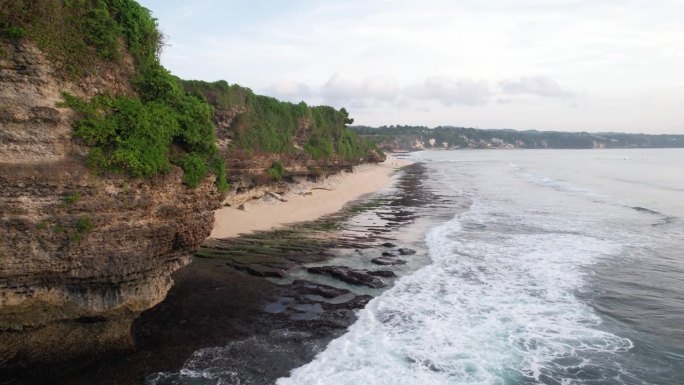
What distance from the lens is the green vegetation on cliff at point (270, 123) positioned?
2922 centimetres

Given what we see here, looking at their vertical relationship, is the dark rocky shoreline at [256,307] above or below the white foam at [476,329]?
above

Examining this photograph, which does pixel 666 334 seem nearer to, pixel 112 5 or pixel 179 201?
pixel 179 201

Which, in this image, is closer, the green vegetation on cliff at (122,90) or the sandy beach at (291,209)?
the green vegetation on cliff at (122,90)

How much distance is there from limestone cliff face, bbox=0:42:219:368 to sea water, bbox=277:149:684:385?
527cm

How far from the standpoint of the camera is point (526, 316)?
42.5 feet

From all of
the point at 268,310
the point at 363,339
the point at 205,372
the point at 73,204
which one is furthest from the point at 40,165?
the point at 363,339

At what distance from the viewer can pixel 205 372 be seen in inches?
371

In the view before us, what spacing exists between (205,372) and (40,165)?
19.7 ft

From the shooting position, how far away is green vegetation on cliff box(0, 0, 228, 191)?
971cm

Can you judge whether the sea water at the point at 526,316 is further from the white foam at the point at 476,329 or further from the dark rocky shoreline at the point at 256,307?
the dark rocky shoreline at the point at 256,307

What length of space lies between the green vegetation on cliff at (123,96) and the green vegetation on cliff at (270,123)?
26.1ft

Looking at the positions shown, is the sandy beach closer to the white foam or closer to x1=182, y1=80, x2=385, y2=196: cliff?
x1=182, y1=80, x2=385, y2=196: cliff

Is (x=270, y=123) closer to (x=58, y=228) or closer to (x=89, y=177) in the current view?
(x=89, y=177)

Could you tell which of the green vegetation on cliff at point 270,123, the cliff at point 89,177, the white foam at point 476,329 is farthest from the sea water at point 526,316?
the green vegetation on cliff at point 270,123
